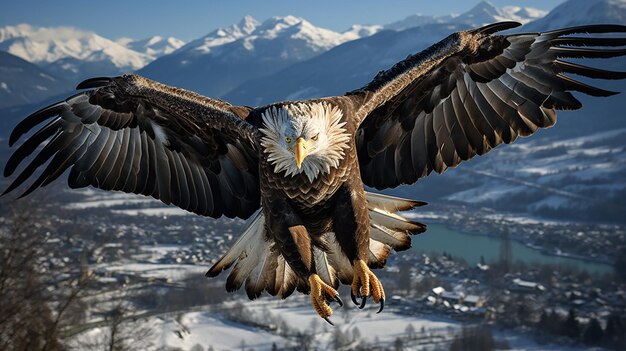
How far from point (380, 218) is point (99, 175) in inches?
75.1

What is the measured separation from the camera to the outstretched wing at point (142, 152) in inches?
174

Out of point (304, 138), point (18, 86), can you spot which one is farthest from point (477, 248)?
point (18, 86)

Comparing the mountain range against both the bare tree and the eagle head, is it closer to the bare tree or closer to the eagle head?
the bare tree

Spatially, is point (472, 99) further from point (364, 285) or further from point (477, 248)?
point (477, 248)

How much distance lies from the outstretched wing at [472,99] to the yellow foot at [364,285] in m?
0.85

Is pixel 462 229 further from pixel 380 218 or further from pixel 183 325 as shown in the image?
pixel 380 218

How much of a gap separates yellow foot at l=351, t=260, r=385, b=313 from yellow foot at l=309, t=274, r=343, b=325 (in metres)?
0.13

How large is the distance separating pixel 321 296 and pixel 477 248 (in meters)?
51.0

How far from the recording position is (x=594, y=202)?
66.6m

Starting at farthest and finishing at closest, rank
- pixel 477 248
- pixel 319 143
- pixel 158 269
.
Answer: pixel 477 248 → pixel 158 269 → pixel 319 143

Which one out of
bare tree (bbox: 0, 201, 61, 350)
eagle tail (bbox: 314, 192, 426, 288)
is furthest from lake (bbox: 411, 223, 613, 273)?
eagle tail (bbox: 314, 192, 426, 288)

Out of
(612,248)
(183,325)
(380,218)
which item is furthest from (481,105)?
(612,248)

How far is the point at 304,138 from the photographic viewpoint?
3.41 meters

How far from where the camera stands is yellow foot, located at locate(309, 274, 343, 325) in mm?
3760
